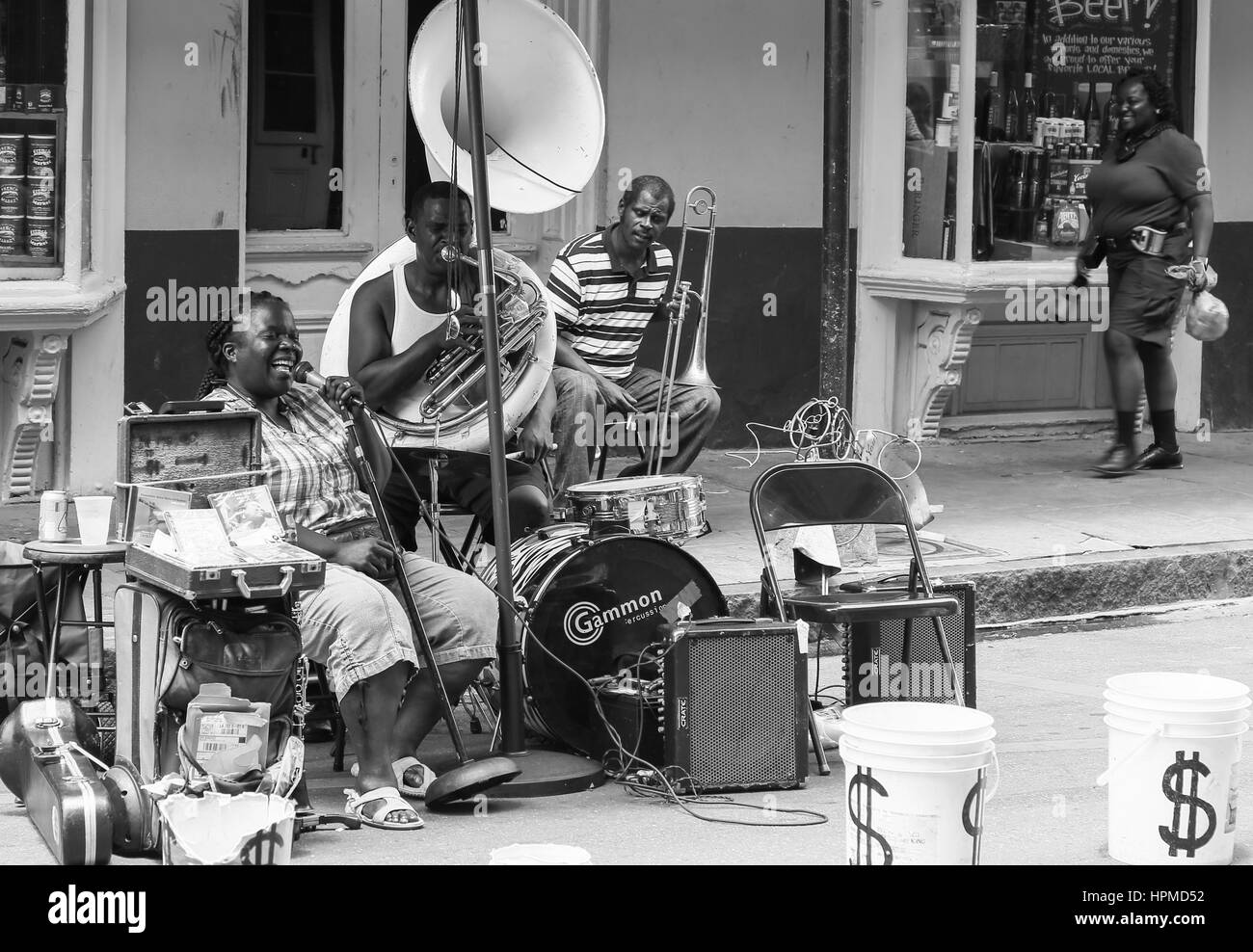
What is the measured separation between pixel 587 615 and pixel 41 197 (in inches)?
140

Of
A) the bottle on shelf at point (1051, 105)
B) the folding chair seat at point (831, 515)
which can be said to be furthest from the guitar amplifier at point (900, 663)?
the bottle on shelf at point (1051, 105)

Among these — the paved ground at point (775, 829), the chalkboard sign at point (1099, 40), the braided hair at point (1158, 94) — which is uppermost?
the chalkboard sign at point (1099, 40)

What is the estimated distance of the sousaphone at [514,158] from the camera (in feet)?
20.8

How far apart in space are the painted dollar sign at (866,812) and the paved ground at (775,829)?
0.47m

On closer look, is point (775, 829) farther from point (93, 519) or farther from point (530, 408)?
point (93, 519)

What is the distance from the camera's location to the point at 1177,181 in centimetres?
960

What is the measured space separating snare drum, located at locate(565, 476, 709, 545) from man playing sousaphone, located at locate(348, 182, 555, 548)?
42 centimetres

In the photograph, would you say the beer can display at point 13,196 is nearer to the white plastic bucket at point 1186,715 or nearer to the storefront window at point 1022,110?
the storefront window at point 1022,110

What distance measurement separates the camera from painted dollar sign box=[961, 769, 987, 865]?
450 cm

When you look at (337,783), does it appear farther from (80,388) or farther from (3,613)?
(80,388)

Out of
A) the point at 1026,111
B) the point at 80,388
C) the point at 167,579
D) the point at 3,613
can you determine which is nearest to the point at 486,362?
the point at 167,579

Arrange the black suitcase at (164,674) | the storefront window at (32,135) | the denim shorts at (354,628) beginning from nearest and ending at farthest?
the black suitcase at (164,674) → the denim shorts at (354,628) → the storefront window at (32,135)

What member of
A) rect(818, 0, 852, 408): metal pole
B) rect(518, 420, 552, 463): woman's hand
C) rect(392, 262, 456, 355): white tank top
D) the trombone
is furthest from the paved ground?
the trombone

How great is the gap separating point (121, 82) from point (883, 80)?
150 inches
